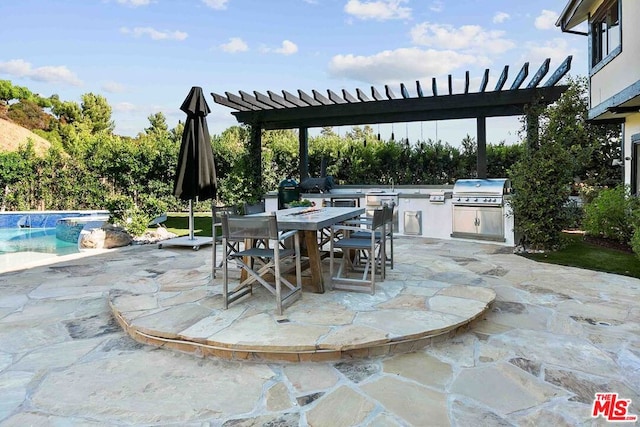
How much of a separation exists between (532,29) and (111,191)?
11480 millimetres

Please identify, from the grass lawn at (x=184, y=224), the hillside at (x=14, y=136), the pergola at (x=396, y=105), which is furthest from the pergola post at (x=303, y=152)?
the hillside at (x=14, y=136)

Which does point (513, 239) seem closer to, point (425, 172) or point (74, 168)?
point (425, 172)

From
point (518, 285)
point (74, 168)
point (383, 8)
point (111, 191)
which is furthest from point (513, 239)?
point (74, 168)

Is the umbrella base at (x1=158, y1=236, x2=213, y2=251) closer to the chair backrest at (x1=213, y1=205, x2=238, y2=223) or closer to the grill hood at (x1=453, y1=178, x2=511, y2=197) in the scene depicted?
the chair backrest at (x1=213, y1=205, x2=238, y2=223)

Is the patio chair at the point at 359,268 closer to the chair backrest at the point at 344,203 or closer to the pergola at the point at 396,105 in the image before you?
the chair backrest at the point at 344,203

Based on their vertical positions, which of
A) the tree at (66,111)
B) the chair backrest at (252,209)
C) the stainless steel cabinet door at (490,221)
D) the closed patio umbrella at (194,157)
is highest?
the tree at (66,111)

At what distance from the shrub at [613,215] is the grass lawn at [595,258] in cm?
31

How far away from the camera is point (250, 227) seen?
2941 millimetres

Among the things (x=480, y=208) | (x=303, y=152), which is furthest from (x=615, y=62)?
(x=303, y=152)

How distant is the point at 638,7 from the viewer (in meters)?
5.83

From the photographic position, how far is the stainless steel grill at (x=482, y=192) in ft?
21.9

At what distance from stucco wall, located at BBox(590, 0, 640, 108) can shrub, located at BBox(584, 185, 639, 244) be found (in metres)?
1.75

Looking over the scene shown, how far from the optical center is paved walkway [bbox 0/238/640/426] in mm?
1860

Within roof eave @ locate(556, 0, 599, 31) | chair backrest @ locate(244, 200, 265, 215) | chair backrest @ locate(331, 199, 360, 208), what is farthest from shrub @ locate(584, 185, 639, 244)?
chair backrest @ locate(244, 200, 265, 215)
